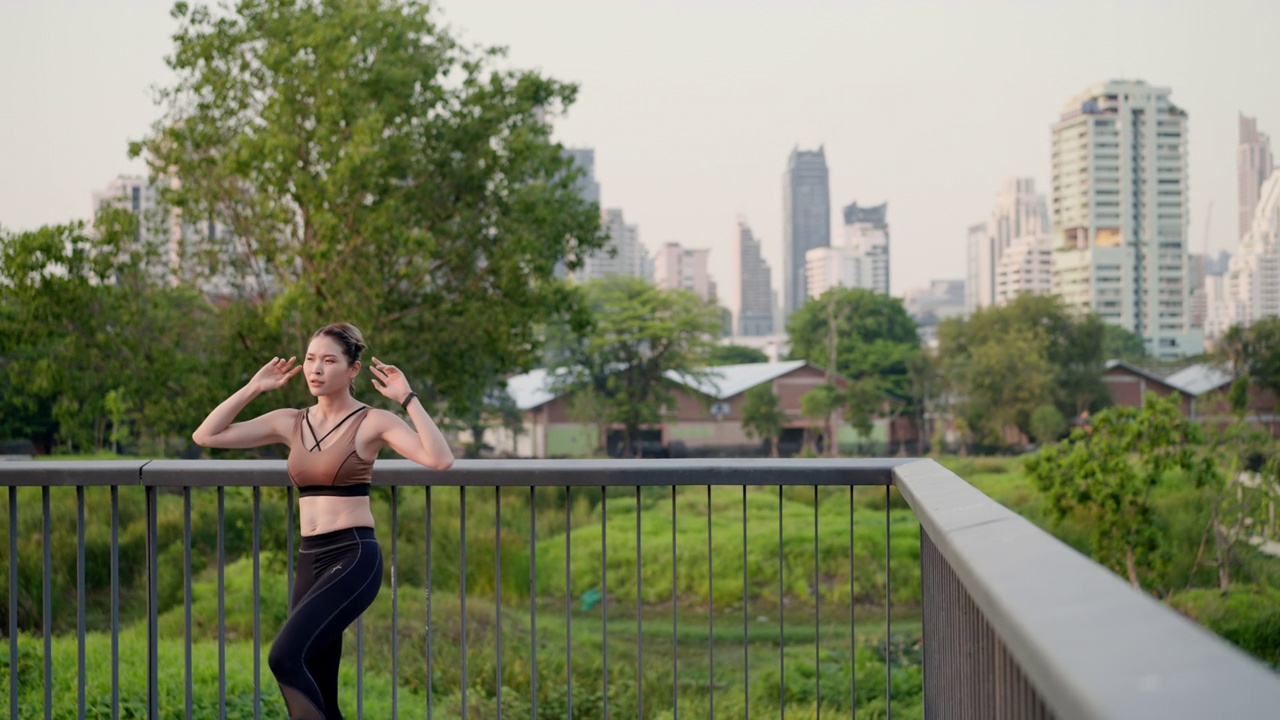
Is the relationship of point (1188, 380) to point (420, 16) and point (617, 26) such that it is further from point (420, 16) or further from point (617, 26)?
point (420, 16)

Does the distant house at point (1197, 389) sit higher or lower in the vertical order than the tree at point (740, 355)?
lower

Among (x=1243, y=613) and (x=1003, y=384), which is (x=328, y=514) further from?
(x=1003, y=384)

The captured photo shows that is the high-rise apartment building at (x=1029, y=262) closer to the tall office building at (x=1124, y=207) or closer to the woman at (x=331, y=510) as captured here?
the tall office building at (x=1124, y=207)

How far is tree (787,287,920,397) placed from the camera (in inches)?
2208

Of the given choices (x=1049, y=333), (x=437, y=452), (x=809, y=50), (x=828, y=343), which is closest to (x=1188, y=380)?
(x=1049, y=333)

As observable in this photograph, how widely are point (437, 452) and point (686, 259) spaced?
2856 inches

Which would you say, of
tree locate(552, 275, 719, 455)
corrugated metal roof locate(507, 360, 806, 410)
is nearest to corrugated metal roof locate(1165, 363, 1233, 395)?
corrugated metal roof locate(507, 360, 806, 410)

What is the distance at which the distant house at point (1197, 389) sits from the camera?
160 feet

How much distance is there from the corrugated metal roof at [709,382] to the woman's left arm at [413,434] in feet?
141

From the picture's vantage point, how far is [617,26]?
60.4 m

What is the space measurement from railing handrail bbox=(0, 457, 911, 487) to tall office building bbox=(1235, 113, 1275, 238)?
76.6 meters

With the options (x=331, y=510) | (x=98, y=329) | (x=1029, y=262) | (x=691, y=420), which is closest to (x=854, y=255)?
(x=1029, y=262)

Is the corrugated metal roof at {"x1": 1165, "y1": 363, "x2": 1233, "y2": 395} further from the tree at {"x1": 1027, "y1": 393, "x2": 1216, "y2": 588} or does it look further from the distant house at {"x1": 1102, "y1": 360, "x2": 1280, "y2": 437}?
the tree at {"x1": 1027, "y1": 393, "x2": 1216, "y2": 588}

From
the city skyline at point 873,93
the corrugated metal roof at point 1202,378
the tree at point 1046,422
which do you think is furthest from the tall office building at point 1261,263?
the tree at point 1046,422
